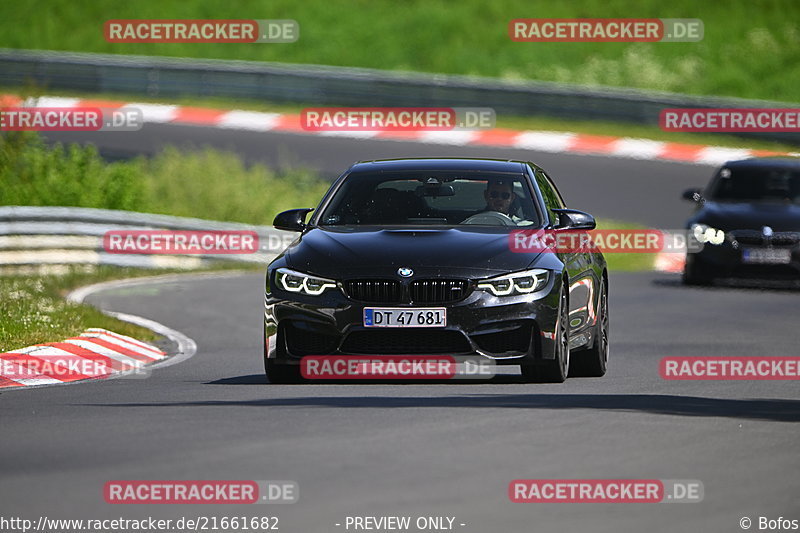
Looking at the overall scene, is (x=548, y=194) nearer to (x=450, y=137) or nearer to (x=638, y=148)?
(x=450, y=137)

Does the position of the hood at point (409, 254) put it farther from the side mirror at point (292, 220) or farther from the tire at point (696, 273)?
the tire at point (696, 273)

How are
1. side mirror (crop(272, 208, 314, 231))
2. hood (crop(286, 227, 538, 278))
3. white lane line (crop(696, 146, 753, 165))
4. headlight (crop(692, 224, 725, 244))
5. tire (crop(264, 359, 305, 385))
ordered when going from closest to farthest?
hood (crop(286, 227, 538, 278)), tire (crop(264, 359, 305, 385)), side mirror (crop(272, 208, 314, 231)), headlight (crop(692, 224, 725, 244)), white lane line (crop(696, 146, 753, 165))

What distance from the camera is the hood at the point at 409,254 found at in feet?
38.6

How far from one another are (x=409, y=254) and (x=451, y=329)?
0.57 meters

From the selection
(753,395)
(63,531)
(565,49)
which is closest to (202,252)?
(753,395)

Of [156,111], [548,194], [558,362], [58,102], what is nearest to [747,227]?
[548,194]

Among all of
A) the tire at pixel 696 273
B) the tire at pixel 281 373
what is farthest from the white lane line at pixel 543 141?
the tire at pixel 281 373

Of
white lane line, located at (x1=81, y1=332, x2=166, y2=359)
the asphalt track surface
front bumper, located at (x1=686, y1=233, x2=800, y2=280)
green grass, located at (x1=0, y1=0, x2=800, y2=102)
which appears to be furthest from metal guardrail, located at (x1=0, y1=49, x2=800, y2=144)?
the asphalt track surface

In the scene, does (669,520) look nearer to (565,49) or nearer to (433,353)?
(433,353)

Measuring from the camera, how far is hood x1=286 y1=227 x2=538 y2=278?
11.8 meters

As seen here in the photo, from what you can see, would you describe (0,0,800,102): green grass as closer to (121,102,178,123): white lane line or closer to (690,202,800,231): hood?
(121,102,178,123): white lane line

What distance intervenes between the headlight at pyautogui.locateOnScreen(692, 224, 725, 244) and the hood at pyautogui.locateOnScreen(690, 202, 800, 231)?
0.05 meters

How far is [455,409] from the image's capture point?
10.7m

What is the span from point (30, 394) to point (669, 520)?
5660 mm
